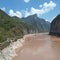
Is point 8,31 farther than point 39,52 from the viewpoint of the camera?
Yes

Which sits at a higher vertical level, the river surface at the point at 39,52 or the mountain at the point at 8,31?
the mountain at the point at 8,31

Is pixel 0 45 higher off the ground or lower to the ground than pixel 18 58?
higher

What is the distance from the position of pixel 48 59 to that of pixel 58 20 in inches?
3811

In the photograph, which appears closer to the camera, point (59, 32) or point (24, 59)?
point (24, 59)

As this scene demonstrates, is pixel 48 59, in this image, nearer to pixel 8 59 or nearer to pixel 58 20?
pixel 8 59

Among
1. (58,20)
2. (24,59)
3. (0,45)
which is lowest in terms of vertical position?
(24,59)

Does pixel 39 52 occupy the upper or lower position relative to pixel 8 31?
lower

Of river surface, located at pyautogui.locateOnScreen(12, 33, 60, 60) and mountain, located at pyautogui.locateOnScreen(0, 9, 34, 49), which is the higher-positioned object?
mountain, located at pyautogui.locateOnScreen(0, 9, 34, 49)

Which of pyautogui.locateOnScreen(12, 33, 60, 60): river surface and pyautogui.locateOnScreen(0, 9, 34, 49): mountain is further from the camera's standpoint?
pyautogui.locateOnScreen(0, 9, 34, 49): mountain

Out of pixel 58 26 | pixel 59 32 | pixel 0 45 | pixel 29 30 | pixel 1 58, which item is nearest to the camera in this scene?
pixel 1 58

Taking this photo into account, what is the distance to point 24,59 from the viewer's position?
111 ft

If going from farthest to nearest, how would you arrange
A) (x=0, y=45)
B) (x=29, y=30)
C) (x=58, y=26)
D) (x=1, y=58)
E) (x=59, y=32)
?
(x=29, y=30), (x=58, y=26), (x=59, y=32), (x=0, y=45), (x=1, y=58)

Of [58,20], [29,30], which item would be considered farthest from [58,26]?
[29,30]

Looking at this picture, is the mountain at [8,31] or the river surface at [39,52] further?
the mountain at [8,31]
